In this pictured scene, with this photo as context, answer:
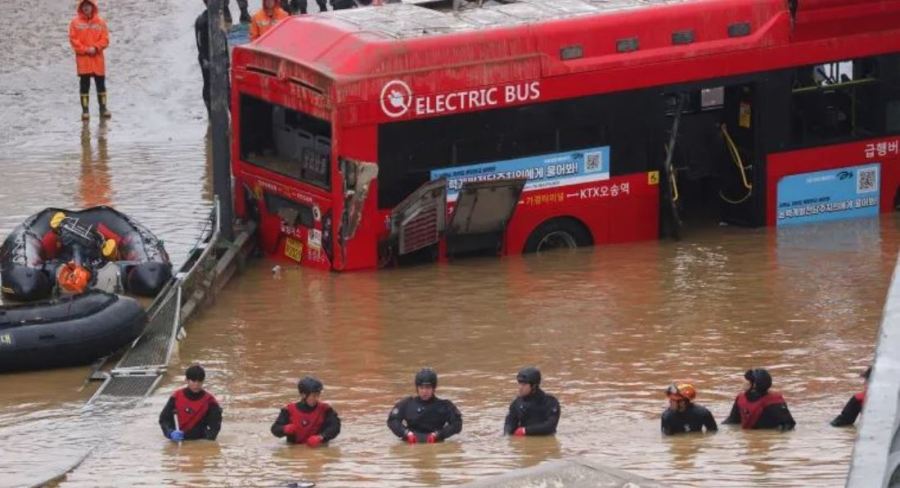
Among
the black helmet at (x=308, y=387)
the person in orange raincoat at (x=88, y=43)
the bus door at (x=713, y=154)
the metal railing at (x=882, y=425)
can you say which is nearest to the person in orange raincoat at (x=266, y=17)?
the person in orange raincoat at (x=88, y=43)

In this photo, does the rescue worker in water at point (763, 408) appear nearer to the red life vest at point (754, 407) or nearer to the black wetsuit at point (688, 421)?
the red life vest at point (754, 407)

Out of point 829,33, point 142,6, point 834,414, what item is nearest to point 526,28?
point 829,33

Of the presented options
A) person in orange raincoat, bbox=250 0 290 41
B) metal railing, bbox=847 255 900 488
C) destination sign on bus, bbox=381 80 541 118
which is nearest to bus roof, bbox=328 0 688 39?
destination sign on bus, bbox=381 80 541 118

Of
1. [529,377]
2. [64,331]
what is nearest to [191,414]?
[529,377]

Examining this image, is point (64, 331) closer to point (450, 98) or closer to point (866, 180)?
point (450, 98)

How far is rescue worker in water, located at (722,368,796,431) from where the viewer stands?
16078 millimetres

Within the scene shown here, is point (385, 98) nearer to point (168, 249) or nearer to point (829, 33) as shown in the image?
point (168, 249)

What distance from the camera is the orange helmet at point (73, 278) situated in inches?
812

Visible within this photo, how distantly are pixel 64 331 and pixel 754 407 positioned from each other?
601 centimetres

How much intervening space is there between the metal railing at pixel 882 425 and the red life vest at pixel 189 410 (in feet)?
26.7

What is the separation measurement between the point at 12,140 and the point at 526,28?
856cm

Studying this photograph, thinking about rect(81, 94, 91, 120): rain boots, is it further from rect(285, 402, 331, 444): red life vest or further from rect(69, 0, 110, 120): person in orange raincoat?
rect(285, 402, 331, 444): red life vest

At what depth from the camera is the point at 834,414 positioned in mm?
16969

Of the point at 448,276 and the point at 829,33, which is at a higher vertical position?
the point at 829,33
